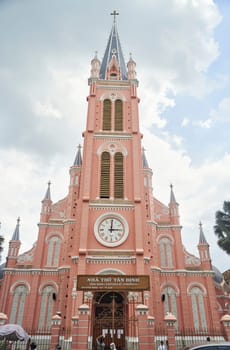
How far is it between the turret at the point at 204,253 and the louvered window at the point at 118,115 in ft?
40.9

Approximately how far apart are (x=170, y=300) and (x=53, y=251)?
34.6 ft

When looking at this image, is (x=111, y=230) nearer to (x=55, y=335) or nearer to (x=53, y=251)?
(x=53, y=251)

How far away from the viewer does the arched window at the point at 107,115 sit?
2575 centimetres

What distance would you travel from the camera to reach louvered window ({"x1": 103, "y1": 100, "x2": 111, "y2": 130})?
25.8m

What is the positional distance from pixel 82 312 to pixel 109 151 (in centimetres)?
1383

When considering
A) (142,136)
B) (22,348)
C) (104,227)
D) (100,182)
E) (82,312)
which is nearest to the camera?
(82,312)

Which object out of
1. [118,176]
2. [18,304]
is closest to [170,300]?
[118,176]

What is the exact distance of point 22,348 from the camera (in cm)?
1917

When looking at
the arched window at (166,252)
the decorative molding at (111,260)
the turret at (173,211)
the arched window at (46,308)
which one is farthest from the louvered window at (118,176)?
the arched window at (46,308)

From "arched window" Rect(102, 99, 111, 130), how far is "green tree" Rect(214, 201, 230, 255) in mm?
12047

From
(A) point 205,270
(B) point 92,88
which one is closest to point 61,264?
(A) point 205,270

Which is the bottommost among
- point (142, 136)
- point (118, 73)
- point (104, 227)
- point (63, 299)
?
point (63, 299)

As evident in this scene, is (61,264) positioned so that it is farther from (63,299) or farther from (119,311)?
(119,311)

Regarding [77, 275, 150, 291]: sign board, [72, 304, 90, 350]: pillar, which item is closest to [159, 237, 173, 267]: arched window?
[77, 275, 150, 291]: sign board
